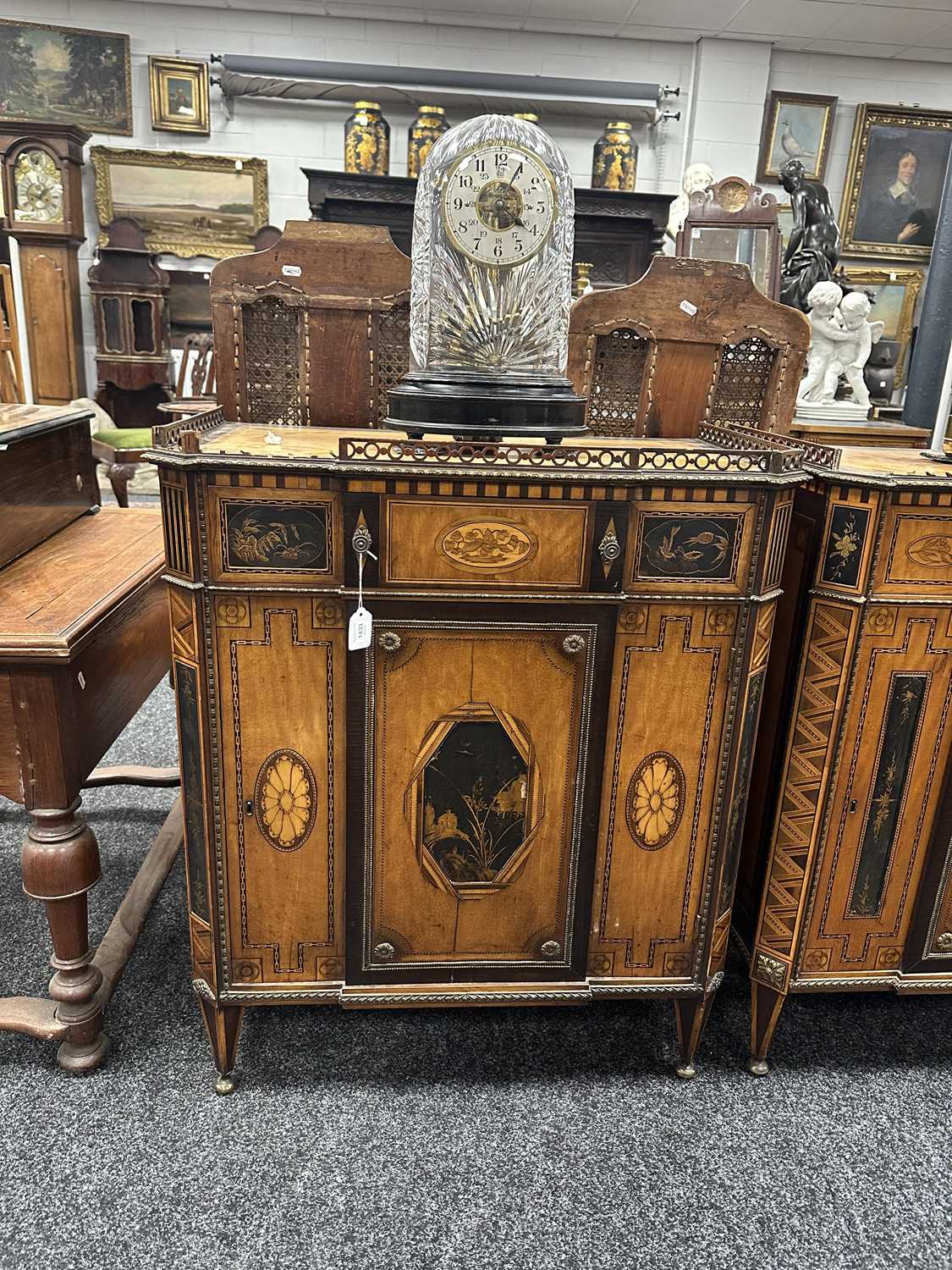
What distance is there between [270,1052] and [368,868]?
0.53m

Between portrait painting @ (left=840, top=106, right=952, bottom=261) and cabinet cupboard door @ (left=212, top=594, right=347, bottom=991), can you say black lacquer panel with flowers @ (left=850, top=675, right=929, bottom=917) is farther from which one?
portrait painting @ (left=840, top=106, right=952, bottom=261)

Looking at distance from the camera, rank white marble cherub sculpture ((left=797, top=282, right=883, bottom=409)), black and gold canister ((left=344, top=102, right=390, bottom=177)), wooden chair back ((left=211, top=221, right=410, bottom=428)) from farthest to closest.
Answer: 1. black and gold canister ((left=344, top=102, right=390, bottom=177))
2. white marble cherub sculpture ((left=797, top=282, right=883, bottom=409))
3. wooden chair back ((left=211, top=221, right=410, bottom=428))

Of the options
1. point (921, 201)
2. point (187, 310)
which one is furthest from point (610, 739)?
point (921, 201)

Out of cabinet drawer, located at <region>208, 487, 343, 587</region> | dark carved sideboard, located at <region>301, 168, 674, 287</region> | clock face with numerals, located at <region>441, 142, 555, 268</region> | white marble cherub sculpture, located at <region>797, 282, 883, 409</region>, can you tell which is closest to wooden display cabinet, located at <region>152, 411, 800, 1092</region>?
cabinet drawer, located at <region>208, 487, 343, 587</region>

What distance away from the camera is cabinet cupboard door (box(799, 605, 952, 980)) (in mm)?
1707

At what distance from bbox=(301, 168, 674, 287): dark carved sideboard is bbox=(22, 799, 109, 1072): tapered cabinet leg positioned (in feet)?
16.4

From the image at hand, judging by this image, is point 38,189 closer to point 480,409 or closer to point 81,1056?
point 480,409

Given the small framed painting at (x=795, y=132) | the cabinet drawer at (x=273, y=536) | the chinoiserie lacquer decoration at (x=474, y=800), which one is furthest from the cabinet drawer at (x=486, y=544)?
the small framed painting at (x=795, y=132)

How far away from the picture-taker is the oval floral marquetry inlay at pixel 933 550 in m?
1.63

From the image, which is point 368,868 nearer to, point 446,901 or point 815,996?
point 446,901

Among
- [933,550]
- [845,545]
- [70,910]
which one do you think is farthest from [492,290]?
[70,910]

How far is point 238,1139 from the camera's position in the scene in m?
1.69

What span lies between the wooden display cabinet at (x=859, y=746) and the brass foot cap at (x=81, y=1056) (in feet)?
4.48

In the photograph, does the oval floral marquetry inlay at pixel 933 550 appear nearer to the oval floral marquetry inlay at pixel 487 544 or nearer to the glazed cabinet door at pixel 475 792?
the glazed cabinet door at pixel 475 792
